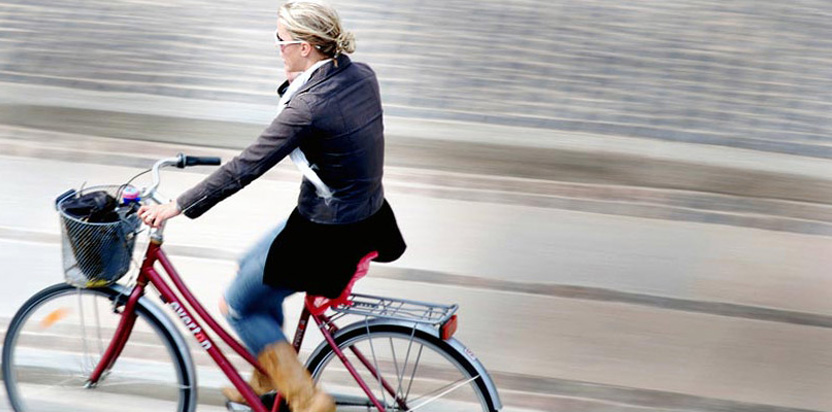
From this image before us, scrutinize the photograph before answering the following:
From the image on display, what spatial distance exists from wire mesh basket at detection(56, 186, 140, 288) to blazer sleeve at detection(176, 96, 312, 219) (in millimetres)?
232

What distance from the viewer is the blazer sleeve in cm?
316

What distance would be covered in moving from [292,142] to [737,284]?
9.95 feet

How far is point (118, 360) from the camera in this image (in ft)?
12.7

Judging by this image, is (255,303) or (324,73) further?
(255,303)

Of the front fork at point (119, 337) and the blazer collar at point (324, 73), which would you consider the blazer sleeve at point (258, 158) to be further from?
the front fork at point (119, 337)

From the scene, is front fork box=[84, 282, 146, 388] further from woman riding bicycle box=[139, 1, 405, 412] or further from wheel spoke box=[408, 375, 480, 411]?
wheel spoke box=[408, 375, 480, 411]

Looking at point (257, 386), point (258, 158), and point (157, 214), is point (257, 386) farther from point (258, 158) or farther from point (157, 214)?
point (258, 158)

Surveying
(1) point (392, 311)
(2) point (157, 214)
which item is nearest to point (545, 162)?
(1) point (392, 311)

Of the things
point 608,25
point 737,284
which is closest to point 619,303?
point 737,284

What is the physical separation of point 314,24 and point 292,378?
4.04ft

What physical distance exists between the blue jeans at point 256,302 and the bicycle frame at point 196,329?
0.26 feet

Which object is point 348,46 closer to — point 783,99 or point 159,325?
point 159,325

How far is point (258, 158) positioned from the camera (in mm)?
3186

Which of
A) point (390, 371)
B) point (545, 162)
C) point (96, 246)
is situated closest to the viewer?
point (96, 246)
